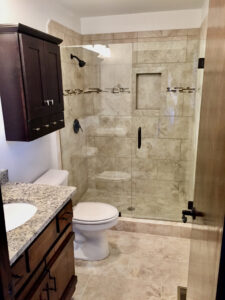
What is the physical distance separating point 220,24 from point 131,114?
105 inches

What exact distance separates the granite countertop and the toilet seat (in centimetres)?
57

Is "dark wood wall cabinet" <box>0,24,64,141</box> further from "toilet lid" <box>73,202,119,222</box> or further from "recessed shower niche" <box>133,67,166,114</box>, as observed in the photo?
"recessed shower niche" <box>133,67,166,114</box>

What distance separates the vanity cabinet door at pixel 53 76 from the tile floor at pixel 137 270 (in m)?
1.47

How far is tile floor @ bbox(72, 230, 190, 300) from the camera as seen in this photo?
1.97 metres

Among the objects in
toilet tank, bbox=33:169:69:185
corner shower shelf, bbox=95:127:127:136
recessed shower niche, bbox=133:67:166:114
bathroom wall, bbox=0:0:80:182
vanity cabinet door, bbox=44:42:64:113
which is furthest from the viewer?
corner shower shelf, bbox=95:127:127:136

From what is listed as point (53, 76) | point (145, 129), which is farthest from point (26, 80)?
point (145, 129)

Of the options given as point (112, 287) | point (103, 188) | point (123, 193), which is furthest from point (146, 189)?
point (112, 287)

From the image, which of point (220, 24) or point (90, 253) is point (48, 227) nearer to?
point (90, 253)

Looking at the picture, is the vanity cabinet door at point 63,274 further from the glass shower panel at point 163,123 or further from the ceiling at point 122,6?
the ceiling at point 122,6

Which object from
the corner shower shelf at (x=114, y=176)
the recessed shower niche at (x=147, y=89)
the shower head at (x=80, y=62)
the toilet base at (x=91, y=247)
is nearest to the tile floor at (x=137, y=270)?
the toilet base at (x=91, y=247)

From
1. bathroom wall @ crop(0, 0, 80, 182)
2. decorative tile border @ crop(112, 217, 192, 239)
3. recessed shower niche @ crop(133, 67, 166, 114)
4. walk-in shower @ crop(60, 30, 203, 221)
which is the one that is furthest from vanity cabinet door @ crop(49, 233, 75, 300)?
recessed shower niche @ crop(133, 67, 166, 114)

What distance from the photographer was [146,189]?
11.7 feet

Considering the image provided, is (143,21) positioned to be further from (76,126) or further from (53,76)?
(53,76)

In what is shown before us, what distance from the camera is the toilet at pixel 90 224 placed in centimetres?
217
